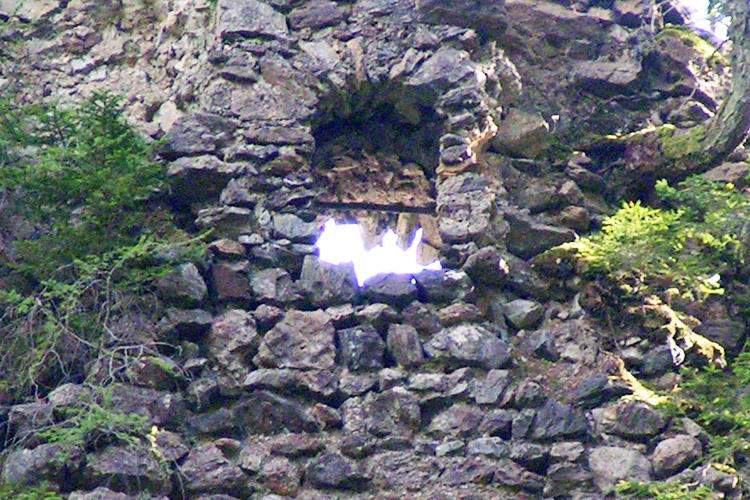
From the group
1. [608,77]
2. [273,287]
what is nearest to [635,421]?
[273,287]

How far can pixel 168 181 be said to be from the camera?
989 centimetres

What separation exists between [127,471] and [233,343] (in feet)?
4.12

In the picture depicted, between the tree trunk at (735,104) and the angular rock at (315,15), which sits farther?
the angular rock at (315,15)

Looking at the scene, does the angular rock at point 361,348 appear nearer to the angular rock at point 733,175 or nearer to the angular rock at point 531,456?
the angular rock at point 531,456

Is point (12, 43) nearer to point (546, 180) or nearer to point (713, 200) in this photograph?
point (546, 180)

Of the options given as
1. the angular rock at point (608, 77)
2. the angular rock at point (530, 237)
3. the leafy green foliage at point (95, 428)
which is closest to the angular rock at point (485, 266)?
the angular rock at point (530, 237)

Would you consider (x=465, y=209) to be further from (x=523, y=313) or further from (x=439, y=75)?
(x=439, y=75)

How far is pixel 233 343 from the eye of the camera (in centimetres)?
907

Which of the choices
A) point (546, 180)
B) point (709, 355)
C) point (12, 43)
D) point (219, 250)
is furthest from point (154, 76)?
point (709, 355)

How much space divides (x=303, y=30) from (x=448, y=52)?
1.07 metres

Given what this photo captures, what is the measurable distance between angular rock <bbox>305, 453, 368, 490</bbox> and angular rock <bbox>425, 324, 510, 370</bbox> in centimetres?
109

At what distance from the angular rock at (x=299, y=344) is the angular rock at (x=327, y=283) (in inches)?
8.9

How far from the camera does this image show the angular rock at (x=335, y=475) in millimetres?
8398

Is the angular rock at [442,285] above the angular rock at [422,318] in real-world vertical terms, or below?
above
